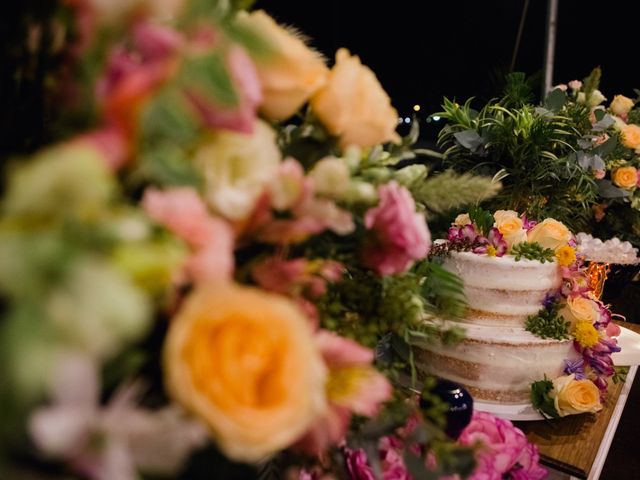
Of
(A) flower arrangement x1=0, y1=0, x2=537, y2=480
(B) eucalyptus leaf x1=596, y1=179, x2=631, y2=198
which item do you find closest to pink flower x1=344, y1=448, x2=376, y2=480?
(A) flower arrangement x1=0, y1=0, x2=537, y2=480

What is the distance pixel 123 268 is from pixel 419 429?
354mm

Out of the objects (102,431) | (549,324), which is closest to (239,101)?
(102,431)

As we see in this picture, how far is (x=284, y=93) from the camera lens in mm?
451

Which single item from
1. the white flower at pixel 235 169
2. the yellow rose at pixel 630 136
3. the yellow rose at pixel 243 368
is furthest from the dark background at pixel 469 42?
the yellow rose at pixel 243 368

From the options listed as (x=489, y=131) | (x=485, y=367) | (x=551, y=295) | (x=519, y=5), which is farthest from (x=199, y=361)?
(x=519, y=5)

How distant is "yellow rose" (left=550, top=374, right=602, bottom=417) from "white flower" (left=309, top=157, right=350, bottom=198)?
102cm

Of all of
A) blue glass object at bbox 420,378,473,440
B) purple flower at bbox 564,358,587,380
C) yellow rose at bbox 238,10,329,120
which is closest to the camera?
yellow rose at bbox 238,10,329,120

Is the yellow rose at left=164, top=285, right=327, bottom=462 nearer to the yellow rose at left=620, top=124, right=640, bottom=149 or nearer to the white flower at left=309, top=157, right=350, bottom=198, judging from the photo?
the white flower at left=309, top=157, right=350, bottom=198

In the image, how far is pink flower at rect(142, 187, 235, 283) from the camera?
0.34m

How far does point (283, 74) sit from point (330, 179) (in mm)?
87

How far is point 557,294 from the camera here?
1.41 m

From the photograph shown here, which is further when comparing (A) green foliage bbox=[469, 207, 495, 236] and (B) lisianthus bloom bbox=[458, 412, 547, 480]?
(A) green foliage bbox=[469, 207, 495, 236]

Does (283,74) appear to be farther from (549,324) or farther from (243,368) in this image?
(549,324)

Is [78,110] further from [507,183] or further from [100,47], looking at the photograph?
[507,183]
